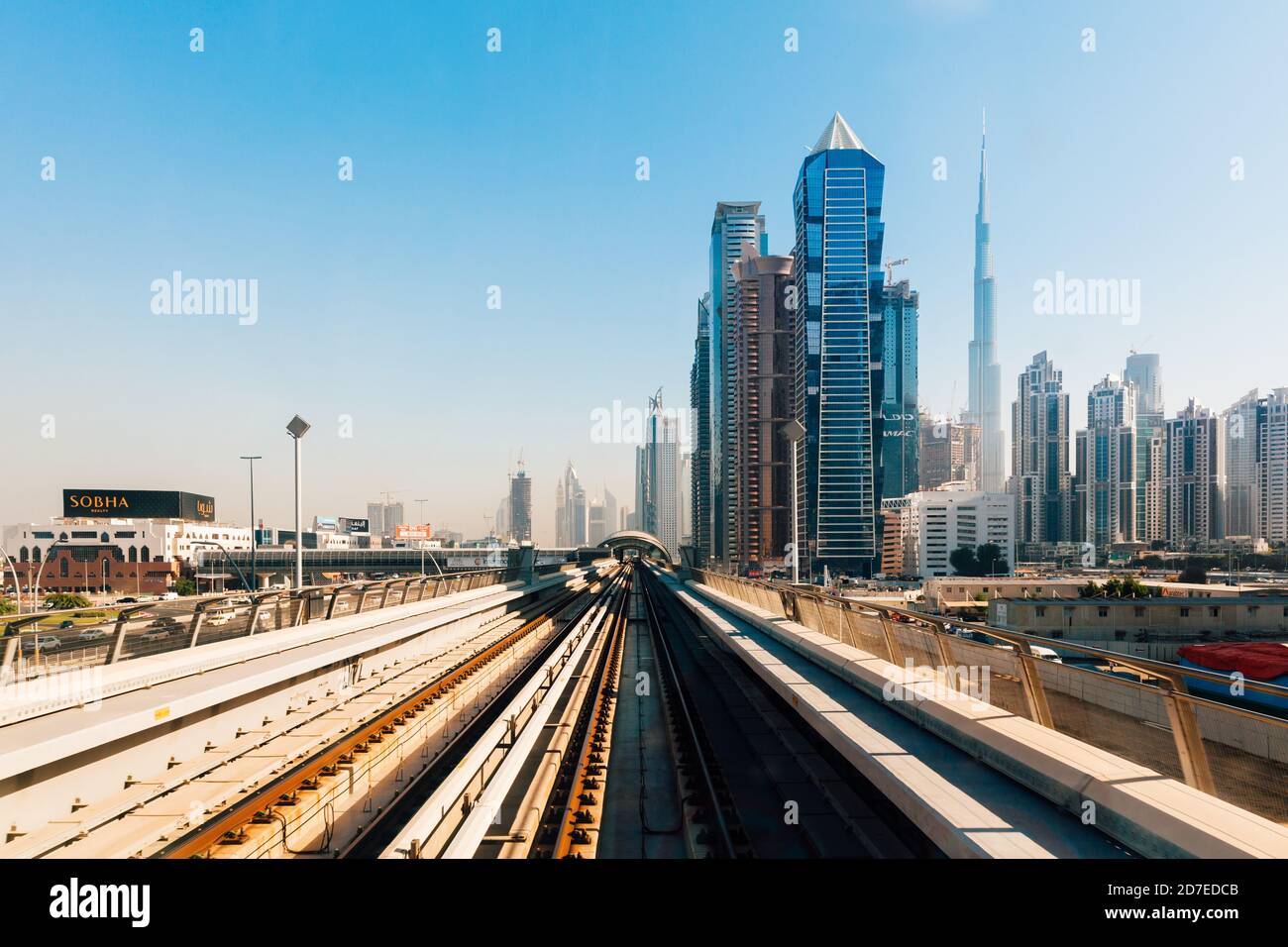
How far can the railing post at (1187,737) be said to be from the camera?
3.41m

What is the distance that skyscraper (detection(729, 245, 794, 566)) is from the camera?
4641 inches

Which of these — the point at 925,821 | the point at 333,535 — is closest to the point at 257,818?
the point at 925,821

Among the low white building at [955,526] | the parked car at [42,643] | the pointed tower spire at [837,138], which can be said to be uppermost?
the pointed tower spire at [837,138]

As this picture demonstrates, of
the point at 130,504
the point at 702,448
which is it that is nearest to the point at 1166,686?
the point at 130,504

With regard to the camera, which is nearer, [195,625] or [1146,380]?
[195,625]

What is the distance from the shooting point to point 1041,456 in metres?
144

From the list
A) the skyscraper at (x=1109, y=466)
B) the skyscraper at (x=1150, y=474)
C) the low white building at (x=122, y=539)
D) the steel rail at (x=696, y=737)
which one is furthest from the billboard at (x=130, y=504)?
the skyscraper at (x=1109, y=466)

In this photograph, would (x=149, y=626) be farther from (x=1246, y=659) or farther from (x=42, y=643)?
(x=1246, y=659)

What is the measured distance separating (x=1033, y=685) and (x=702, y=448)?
6977 inches

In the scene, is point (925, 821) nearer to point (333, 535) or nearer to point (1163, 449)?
point (333, 535)

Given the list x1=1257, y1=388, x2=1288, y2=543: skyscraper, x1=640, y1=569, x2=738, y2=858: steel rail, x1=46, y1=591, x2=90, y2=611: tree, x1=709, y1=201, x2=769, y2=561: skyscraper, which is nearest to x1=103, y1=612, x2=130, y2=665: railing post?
x1=640, y1=569, x2=738, y2=858: steel rail

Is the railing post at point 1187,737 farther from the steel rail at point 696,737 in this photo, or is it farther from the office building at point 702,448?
the office building at point 702,448

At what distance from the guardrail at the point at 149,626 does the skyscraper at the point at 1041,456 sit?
462 feet
